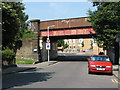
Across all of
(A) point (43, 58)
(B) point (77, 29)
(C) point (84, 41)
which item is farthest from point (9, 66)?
(C) point (84, 41)

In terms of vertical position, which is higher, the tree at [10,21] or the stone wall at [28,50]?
the tree at [10,21]

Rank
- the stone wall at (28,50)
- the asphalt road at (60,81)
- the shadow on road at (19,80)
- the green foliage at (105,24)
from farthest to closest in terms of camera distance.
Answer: the stone wall at (28,50) < the green foliage at (105,24) < the shadow on road at (19,80) < the asphalt road at (60,81)

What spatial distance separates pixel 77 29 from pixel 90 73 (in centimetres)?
1605

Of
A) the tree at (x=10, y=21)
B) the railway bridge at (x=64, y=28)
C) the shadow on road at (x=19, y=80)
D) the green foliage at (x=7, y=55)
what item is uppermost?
the railway bridge at (x=64, y=28)

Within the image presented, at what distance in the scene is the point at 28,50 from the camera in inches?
1113

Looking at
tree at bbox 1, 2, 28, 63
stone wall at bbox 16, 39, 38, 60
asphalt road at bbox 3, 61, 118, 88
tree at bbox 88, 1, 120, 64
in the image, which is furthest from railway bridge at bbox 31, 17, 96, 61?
tree at bbox 1, 2, 28, 63

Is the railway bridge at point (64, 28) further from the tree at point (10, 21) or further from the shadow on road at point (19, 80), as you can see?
the tree at point (10, 21)

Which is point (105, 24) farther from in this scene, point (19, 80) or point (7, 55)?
point (19, 80)

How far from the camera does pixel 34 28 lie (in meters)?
29.5

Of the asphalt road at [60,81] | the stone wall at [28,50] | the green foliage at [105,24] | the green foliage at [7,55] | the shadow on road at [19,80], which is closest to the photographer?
the asphalt road at [60,81]

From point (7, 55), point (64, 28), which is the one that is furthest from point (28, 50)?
point (7, 55)

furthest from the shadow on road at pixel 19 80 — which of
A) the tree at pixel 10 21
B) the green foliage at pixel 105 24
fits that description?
the green foliage at pixel 105 24

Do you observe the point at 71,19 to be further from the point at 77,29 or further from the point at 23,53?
the point at 23,53

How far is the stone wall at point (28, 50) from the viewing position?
27.9 meters
